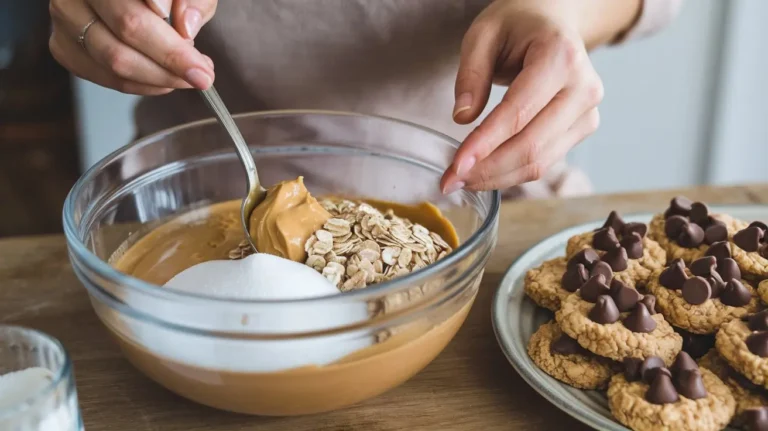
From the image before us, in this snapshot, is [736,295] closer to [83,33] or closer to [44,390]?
[44,390]

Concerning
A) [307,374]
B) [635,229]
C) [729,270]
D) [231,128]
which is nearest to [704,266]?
[729,270]

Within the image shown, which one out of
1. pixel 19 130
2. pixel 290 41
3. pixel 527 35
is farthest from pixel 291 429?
pixel 19 130

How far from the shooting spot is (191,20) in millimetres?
875

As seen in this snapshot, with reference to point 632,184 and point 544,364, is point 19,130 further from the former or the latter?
point 544,364

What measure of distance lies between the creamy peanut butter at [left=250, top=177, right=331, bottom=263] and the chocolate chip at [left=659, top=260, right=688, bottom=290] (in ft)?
1.26

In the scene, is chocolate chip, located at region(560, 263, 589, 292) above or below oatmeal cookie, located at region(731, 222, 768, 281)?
below

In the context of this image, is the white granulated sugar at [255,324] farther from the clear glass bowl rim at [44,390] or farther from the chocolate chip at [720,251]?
the chocolate chip at [720,251]

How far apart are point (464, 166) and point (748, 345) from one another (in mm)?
327

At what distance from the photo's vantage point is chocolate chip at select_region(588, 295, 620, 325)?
2.62 feet

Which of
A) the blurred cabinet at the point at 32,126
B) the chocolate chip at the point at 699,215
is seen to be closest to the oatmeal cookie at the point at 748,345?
the chocolate chip at the point at 699,215

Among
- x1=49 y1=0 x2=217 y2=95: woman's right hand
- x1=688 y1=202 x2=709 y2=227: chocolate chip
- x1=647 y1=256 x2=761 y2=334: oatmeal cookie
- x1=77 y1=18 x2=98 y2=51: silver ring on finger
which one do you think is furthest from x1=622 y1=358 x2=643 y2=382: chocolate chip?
x1=77 y1=18 x2=98 y2=51: silver ring on finger

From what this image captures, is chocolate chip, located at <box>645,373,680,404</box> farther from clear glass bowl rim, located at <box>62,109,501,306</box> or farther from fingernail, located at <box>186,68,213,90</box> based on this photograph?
fingernail, located at <box>186,68,213,90</box>

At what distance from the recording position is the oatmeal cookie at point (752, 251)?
2.95ft

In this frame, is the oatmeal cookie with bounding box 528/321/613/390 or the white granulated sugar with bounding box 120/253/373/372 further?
the oatmeal cookie with bounding box 528/321/613/390
